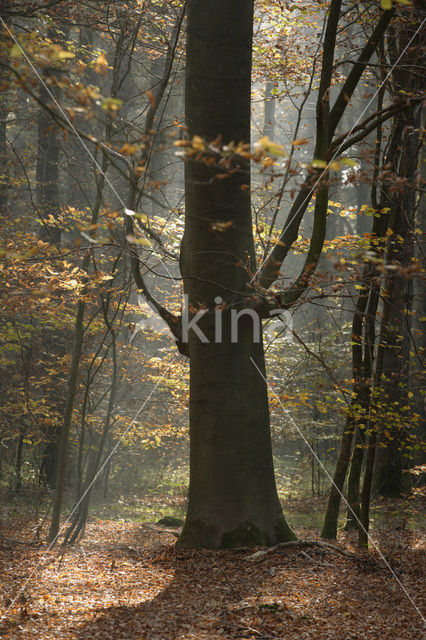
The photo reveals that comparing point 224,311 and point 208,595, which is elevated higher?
point 224,311

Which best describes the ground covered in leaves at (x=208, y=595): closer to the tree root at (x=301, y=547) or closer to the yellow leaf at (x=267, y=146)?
the tree root at (x=301, y=547)

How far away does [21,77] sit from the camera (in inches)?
89.5

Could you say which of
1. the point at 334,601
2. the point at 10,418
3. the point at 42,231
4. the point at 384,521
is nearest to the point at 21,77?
the point at 334,601

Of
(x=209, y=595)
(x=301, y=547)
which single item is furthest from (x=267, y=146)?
(x=301, y=547)

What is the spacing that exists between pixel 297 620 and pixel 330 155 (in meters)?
3.22

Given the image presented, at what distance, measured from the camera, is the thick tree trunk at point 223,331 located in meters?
5.18

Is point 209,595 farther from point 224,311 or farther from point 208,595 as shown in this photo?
point 224,311

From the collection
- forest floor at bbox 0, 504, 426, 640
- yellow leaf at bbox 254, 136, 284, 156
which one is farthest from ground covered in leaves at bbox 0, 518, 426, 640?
yellow leaf at bbox 254, 136, 284, 156

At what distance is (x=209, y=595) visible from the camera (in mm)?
4195

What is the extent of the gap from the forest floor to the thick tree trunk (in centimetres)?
32

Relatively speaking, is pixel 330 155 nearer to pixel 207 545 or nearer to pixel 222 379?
pixel 222 379

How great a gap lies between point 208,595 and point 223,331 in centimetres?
216

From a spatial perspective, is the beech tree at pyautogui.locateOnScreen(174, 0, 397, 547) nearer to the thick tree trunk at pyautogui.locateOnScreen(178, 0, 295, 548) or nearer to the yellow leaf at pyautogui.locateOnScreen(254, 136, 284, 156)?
the thick tree trunk at pyautogui.locateOnScreen(178, 0, 295, 548)

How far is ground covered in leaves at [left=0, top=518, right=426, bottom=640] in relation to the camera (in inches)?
138
